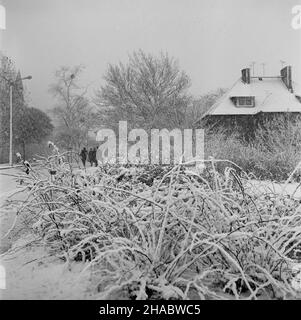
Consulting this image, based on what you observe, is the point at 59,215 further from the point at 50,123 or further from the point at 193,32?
Answer: the point at 50,123

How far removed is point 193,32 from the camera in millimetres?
3008

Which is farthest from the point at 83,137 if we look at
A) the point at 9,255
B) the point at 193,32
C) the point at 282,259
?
the point at 282,259

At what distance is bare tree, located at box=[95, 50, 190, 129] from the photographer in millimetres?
5147

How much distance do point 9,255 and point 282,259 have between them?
4.93ft

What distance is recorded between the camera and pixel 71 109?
5156 mm

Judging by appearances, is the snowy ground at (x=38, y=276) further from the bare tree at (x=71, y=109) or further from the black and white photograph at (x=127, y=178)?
the bare tree at (x=71, y=109)

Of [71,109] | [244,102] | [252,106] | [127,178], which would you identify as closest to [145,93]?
[71,109]

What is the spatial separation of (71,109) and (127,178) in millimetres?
1964

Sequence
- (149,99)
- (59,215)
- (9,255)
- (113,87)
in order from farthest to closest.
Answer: (149,99), (113,87), (59,215), (9,255)

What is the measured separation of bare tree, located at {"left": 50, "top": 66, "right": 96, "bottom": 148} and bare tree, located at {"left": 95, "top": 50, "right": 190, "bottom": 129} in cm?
23

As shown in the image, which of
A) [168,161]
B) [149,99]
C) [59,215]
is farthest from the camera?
[149,99]

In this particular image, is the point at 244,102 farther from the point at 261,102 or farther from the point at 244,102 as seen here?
the point at 261,102

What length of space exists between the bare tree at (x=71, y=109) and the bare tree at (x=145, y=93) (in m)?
0.23

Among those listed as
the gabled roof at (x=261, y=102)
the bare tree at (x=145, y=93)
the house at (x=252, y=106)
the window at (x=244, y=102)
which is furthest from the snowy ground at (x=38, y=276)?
the window at (x=244, y=102)
